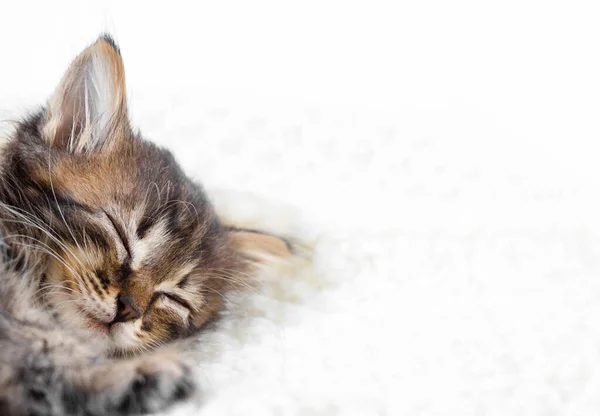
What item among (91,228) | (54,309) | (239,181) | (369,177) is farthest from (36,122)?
(369,177)

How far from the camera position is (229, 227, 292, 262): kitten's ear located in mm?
1512

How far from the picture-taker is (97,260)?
1.17m

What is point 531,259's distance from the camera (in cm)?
148

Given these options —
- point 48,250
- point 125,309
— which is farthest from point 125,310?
point 48,250

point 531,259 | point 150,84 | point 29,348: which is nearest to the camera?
point 29,348

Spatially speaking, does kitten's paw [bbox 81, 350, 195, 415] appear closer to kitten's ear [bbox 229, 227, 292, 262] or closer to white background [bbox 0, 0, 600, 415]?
white background [bbox 0, 0, 600, 415]

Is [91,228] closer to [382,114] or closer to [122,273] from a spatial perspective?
[122,273]

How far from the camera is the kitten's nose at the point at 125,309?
117 cm

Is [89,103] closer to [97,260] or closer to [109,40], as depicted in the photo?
[109,40]

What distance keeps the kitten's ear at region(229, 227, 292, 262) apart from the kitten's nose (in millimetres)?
360

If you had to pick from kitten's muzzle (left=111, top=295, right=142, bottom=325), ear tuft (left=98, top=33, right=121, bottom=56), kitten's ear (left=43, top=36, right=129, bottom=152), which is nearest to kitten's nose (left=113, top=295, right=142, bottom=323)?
kitten's muzzle (left=111, top=295, right=142, bottom=325)

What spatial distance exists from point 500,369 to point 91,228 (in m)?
0.72

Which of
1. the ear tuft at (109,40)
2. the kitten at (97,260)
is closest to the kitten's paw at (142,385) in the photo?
the kitten at (97,260)

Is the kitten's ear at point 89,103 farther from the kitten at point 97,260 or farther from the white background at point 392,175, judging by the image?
the white background at point 392,175
